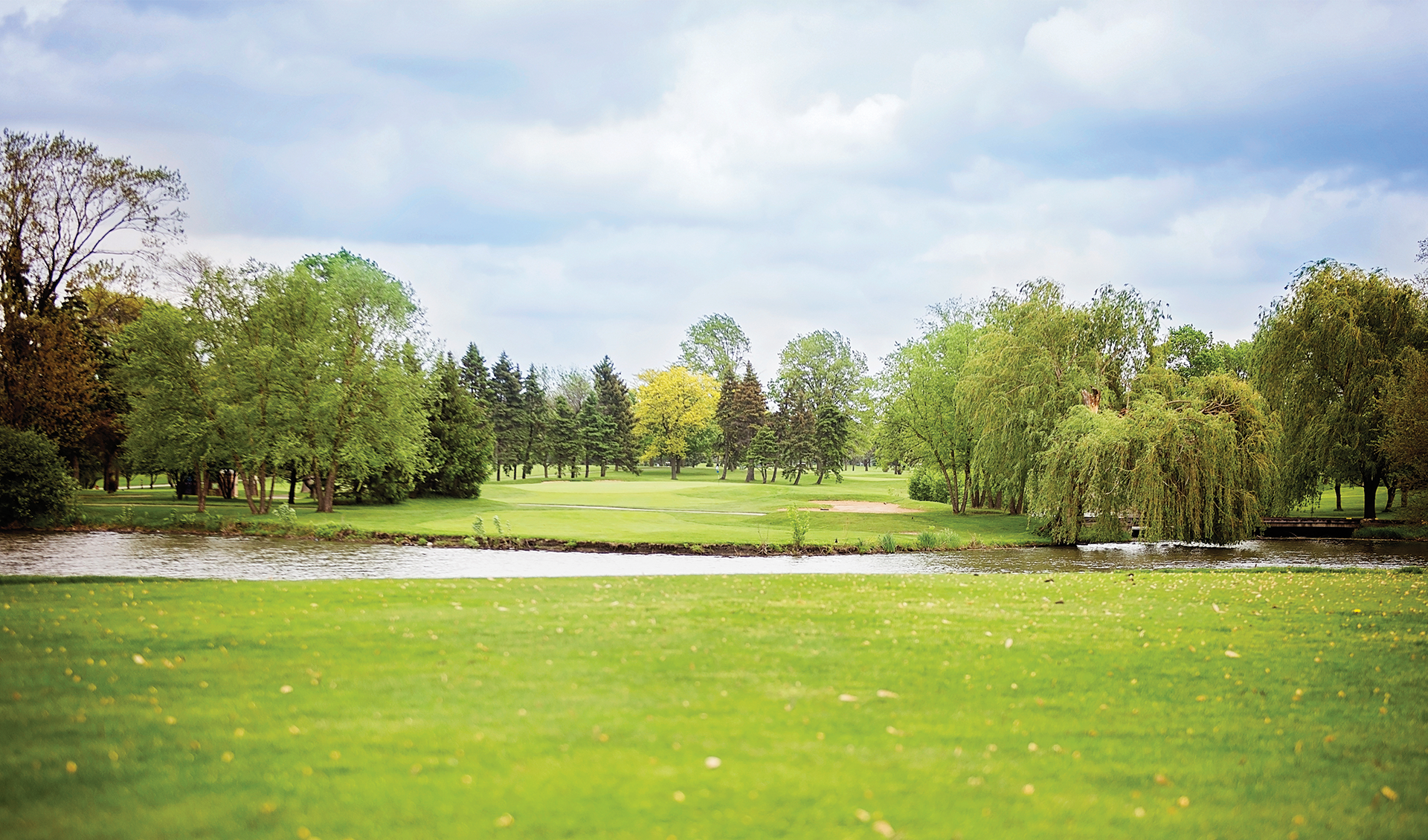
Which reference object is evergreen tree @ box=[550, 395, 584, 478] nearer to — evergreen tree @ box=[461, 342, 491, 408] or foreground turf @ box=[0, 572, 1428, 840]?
evergreen tree @ box=[461, 342, 491, 408]

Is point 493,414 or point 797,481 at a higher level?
point 493,414

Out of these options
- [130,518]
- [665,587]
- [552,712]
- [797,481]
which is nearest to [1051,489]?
[665,587]

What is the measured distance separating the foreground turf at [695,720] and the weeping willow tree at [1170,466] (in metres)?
15.0

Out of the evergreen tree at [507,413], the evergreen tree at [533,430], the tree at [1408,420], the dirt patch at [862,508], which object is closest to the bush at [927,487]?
the dirt patch at [862,508]

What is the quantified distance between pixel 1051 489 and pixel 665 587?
18422mm

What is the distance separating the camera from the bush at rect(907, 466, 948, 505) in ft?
164

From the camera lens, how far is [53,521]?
27.1m

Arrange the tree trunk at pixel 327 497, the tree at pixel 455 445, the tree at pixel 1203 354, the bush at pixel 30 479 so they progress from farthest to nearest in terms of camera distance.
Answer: the tree at pixel 1203 354 < the tree at pixel 455 445 < the tree trunk at pixel 327 497 < the bush at pixel 30 479

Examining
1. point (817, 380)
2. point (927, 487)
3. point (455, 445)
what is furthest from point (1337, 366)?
point (817, 380)

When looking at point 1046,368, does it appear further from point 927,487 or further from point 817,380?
point 817,380

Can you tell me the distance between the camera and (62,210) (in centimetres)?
3219

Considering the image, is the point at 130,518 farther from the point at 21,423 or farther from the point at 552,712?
the point at 552,712

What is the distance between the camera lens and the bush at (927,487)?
49.9m

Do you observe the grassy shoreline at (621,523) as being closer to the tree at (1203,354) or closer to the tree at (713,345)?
the tree at (1203,354)
